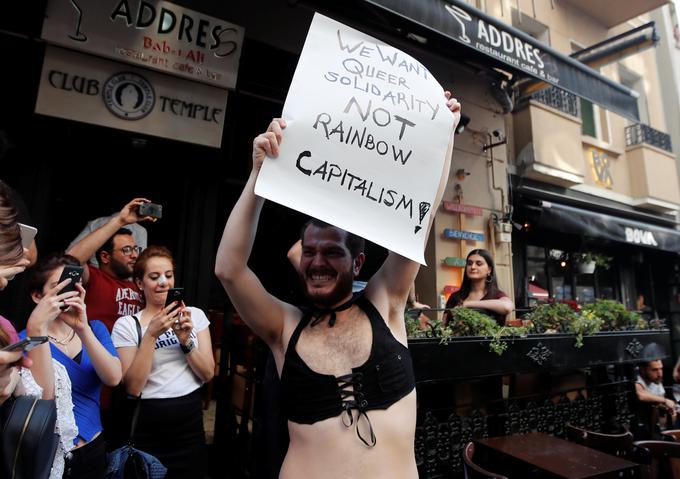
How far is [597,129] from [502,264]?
202 inches

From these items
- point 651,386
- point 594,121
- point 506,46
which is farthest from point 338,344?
point 594,121

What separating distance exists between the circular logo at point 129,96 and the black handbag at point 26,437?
10.1 ft

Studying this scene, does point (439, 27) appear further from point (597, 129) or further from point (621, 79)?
point (621, 79)

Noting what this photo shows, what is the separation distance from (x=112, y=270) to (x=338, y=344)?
93.6 inches

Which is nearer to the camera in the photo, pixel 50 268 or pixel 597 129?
pixel 50 268

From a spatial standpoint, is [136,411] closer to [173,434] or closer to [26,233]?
[173,434]

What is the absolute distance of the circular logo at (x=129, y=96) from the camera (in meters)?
3.67

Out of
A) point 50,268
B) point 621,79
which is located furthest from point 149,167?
point 621,79

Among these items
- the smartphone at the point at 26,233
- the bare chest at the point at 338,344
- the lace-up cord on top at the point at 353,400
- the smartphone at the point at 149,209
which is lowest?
the lace-up cord on top at the point at 353,400

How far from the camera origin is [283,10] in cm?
498

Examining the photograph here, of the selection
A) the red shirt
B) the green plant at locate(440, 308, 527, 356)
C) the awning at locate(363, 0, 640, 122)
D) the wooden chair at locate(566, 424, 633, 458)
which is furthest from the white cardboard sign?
the wooden chair at locate(566, 424, 633, 458)

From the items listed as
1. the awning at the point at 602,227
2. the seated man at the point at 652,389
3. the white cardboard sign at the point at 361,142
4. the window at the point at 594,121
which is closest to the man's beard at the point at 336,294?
the white cardboard sign at the point at 361,142

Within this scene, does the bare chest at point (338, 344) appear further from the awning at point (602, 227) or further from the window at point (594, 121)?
the window at point (594, 121)

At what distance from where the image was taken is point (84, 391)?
212 centimetres
